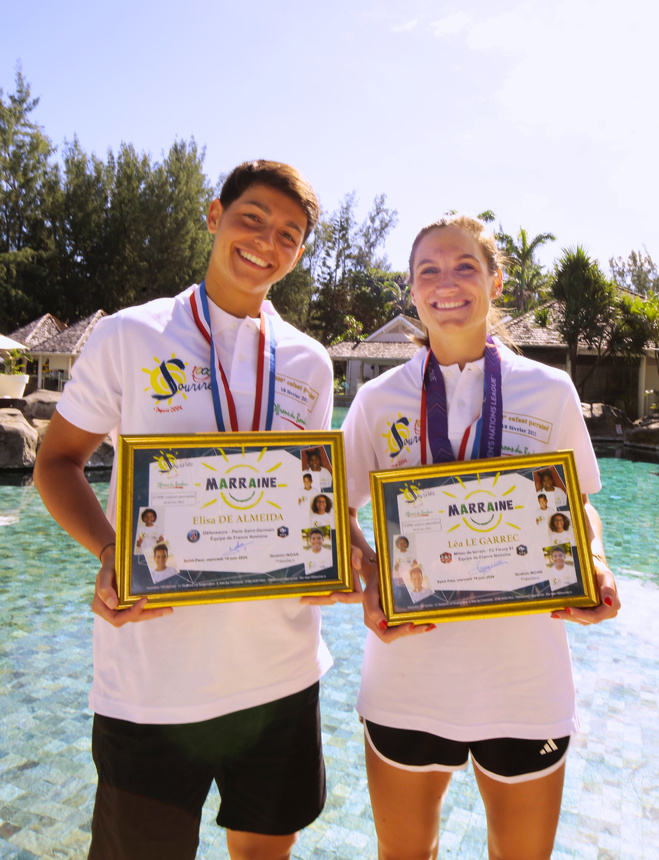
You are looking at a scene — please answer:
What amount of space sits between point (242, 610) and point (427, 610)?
18.1 inches

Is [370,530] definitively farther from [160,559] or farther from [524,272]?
[524,272]

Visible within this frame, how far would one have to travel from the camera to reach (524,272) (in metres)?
31.0

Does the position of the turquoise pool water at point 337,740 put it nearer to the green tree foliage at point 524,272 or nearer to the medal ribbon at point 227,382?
the medal ribbon at point 227,382

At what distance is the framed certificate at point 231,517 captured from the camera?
1.39 m

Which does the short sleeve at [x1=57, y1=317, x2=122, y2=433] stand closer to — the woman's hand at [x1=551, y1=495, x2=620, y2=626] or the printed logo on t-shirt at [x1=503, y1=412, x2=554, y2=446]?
the printed logo on t-shirt at [x1=503, y1=412, x2=554, y2=446]

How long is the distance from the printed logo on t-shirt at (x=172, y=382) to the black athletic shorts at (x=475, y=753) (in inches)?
39.9

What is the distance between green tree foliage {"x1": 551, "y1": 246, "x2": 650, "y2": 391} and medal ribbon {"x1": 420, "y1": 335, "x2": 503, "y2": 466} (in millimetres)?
20380

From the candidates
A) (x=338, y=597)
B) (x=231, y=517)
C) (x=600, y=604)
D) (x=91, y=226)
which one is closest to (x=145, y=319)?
(x=231, y=517)

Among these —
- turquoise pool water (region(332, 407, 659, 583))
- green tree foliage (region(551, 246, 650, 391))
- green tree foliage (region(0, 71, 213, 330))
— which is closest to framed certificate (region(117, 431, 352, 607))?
turquoise pool water (region(332, 407, 659, 583))

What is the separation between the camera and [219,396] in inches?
61.8

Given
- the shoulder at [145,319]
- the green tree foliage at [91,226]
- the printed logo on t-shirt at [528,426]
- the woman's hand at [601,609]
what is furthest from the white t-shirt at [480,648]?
the green tree foliage at [91,226]

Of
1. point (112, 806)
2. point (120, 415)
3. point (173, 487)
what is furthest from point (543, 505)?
point (112, 806)

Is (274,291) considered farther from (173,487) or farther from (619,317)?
(173,487)

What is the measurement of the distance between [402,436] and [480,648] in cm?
60
